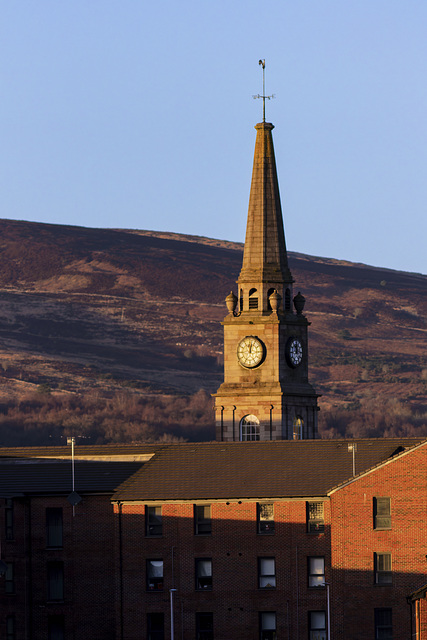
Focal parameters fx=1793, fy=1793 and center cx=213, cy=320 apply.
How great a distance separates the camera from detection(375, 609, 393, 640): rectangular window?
9300 cm

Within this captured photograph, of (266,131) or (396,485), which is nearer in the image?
(396,485)

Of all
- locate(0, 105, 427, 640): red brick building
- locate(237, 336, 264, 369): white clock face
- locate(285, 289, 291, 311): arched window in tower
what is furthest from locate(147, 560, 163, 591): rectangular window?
locate(285, 289, 291, 311): arched window in tower

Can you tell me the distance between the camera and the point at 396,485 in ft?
311

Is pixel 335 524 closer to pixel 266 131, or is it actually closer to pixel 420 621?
pixel 420 621

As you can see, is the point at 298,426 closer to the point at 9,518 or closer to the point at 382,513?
the point at 9,518

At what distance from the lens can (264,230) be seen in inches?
5507

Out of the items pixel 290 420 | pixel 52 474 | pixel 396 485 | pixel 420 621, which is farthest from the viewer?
pixel 290 420

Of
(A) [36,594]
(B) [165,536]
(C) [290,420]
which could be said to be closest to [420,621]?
(B) [165,536]

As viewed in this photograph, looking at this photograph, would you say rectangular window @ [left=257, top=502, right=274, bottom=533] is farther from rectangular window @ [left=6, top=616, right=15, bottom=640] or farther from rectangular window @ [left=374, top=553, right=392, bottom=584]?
rectangular window @ [left=6, top=616, right=15, bottom=640]

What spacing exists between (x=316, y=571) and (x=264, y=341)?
43627 millimetres

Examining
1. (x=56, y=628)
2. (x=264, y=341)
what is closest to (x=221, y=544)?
(x=56, y=628)

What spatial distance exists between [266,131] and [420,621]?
6317 cm

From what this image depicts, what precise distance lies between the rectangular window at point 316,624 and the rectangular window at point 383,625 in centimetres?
321

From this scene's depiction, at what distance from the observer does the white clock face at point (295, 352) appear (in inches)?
5477
